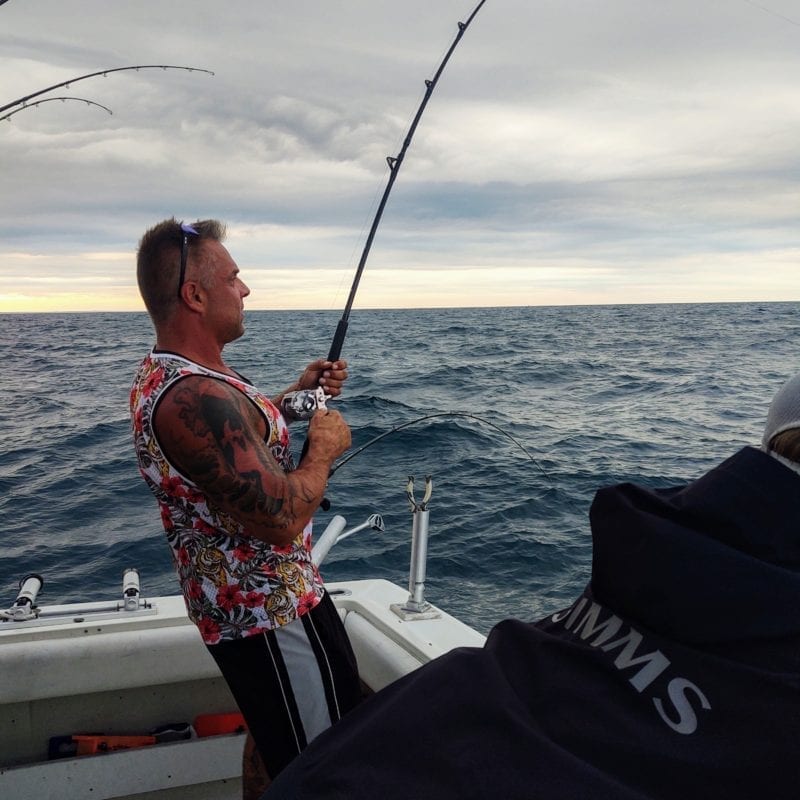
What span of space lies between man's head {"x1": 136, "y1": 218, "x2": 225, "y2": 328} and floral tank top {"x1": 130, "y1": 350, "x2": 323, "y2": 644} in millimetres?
115

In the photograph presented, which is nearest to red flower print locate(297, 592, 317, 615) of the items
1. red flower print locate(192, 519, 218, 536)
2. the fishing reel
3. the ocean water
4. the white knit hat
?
red flower print locate(192, 519, 218, 536)

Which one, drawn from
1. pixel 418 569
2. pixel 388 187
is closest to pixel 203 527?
pixel 418 569

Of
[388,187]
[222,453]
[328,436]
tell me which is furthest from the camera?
[388,187]

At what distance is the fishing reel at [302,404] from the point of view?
1992 mm

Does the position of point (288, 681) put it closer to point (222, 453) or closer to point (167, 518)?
point (167, 518)

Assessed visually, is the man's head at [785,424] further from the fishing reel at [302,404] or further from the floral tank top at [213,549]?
the fishing reel at [302,404]

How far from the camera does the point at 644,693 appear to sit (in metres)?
0.82

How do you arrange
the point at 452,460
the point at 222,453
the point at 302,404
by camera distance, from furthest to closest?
the point at 452,460, the point at 302,404, the point at 222,453

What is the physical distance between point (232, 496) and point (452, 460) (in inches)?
317

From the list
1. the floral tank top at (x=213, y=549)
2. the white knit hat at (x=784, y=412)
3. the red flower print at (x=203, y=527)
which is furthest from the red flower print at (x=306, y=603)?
the white knit hat at (x=784, y=412)

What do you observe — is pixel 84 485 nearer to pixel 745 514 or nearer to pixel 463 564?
pixel 463 564

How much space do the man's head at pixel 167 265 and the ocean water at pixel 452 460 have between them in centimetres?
181

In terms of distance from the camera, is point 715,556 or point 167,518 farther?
point 167,518

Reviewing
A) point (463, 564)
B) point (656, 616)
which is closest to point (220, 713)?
point (656, 616)
